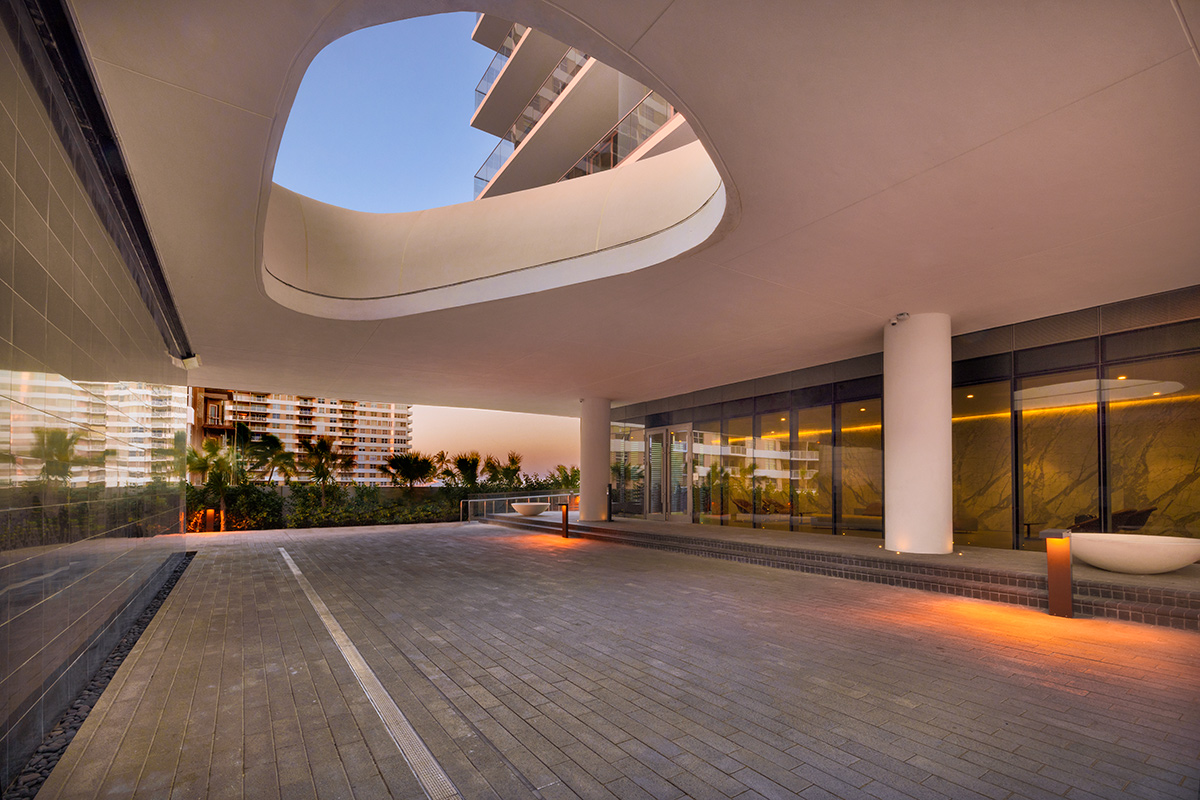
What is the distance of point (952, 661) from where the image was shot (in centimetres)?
444

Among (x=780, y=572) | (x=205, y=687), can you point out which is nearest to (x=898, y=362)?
(x=780, y=572)

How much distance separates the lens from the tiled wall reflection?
275 centimetres

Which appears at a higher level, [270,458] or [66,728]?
[270,458]

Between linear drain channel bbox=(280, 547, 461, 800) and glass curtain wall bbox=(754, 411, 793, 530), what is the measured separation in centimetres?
975

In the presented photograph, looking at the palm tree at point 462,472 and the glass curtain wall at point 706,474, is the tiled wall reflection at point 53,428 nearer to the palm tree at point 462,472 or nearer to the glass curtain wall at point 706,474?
the glass curtain wall at point 706,474

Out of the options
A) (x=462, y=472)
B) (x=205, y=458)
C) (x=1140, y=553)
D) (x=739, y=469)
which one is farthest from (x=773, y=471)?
(x=205, y=458)

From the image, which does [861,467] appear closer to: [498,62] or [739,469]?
[739,469]

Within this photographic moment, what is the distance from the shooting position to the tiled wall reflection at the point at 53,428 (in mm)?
2752

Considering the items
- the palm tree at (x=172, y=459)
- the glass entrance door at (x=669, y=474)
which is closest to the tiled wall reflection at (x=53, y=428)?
the palm tree at (x=172, y=459)

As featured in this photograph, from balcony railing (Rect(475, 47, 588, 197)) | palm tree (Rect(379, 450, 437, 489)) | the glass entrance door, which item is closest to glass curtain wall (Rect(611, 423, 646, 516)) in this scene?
the glass entrance door

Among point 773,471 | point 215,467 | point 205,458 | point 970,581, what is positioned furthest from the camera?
point 205,458

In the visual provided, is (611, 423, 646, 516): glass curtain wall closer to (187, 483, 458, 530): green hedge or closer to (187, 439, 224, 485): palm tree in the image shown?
(187, 483, 458, 530): green hedge

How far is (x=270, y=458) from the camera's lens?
58.9 ft

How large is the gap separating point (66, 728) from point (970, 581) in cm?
800
